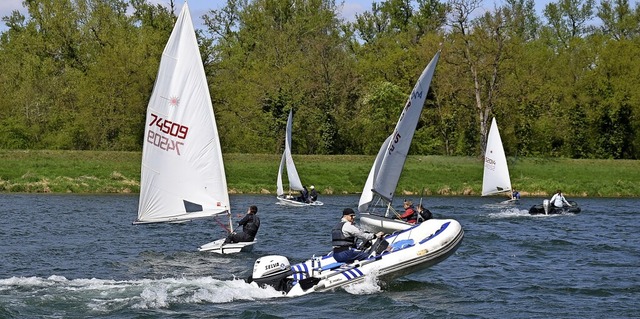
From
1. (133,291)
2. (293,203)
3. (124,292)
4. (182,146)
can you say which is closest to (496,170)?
(293,203)

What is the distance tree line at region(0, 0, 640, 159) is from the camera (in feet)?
273

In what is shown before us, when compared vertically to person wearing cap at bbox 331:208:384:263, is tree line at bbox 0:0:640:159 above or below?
above

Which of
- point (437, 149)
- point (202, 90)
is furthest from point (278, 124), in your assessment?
point (202, 90)

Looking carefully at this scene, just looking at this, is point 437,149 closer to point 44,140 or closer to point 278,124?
point 278,124

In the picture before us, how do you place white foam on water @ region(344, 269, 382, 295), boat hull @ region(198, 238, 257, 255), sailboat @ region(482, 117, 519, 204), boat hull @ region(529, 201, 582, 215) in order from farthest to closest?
sailboat @ region(482, 117, 519, 204) < boat hull @ region(529, 201, 582, 215) < boat hull @ region(198, 238, 257, 255) < white foam on water @ region(344, 269, 382, 295)

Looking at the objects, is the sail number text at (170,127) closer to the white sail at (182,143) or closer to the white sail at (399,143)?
the white sail at (182,143)

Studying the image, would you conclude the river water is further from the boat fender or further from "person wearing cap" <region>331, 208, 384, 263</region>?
"person wearing cap" <region>331, 208, 384, 263</region>

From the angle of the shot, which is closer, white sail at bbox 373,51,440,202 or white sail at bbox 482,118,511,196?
white sail at bbox 373,51,440,202

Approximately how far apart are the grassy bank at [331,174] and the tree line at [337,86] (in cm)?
792

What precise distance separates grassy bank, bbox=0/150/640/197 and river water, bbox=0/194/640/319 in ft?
48.7

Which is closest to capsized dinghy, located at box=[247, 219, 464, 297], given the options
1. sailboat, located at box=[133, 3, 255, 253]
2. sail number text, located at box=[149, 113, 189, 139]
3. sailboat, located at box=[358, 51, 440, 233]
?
sailboat, located at box=[358, 51, 440, 233]

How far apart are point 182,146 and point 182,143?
11 centimetres

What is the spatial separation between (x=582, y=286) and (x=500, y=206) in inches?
1184

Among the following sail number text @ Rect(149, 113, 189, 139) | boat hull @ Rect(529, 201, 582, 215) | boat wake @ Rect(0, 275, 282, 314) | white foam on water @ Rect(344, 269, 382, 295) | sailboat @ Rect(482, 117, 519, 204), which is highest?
sail number text @ Rect(149, 113, 189, 139)
